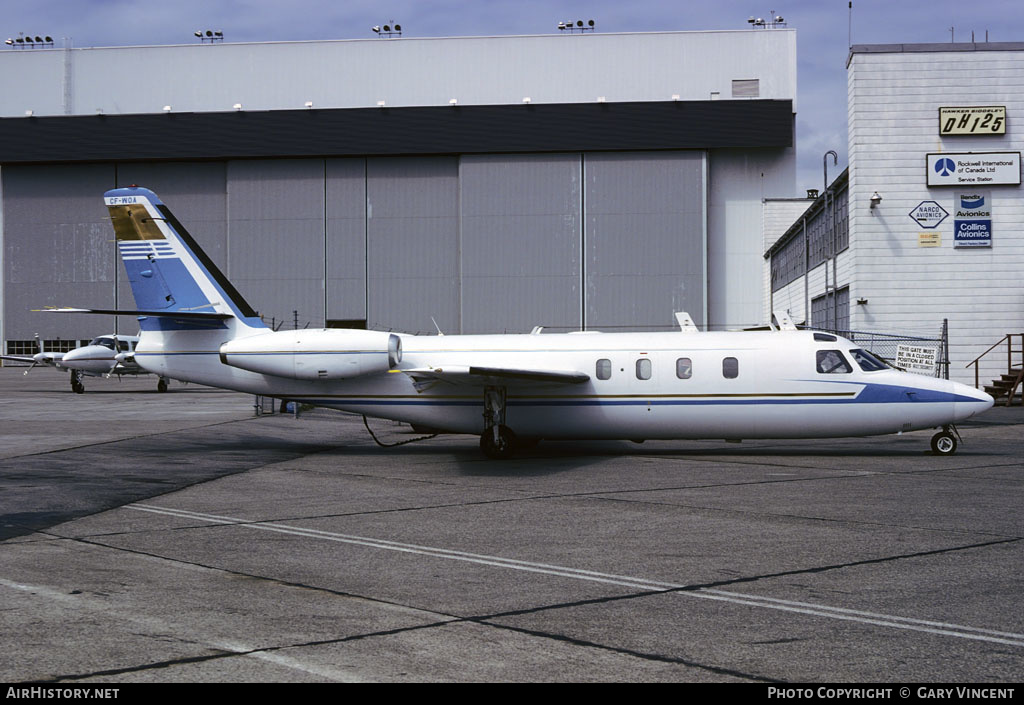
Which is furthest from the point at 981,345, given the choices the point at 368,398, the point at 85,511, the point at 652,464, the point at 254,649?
the point at 254,649

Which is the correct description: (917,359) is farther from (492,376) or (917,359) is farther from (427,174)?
(427,174)

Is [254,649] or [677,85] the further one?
[677,85]

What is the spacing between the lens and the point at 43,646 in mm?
6359

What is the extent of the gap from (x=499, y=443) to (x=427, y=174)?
42.4 metres

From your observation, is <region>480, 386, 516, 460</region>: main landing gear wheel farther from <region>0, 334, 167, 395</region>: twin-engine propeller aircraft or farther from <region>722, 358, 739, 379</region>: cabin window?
<region>0, 334, 167, 395</region>: twin-engine propeller aircraft

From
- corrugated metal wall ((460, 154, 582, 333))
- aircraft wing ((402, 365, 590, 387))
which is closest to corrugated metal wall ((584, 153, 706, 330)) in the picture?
corrugated metal wall ((460, 154, 582, 333))

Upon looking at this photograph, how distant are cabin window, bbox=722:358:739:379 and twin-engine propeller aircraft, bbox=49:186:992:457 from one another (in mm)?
22

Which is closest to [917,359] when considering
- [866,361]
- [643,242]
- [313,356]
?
[866,361]

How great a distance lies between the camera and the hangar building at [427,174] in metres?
57.9

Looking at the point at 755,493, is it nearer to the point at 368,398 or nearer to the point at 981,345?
the point at 368,398

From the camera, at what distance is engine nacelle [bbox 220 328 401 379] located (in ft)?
64.4

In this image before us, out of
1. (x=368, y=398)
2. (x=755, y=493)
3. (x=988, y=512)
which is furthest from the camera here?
(x=368, y=398)

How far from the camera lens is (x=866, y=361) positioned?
1945 cm

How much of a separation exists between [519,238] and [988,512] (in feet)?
155
